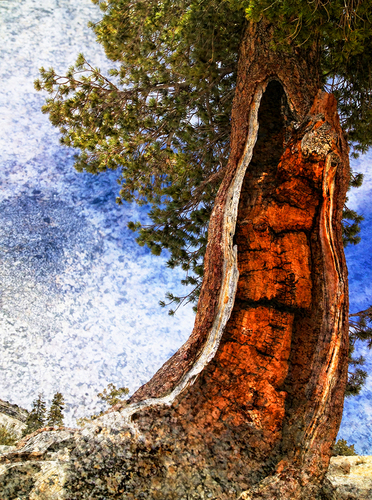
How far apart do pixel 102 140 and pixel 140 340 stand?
175 inches

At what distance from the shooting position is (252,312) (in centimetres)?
189

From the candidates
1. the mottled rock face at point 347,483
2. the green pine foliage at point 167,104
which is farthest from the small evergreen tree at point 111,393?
the mottled rock face at point 347,483

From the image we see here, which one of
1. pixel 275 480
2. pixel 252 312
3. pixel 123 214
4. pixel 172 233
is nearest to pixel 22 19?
pixel 123 214

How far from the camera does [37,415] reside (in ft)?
19.7

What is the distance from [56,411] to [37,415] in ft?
0.95

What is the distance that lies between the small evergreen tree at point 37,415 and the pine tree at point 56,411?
0.38 ft

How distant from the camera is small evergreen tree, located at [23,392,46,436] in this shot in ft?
18.8

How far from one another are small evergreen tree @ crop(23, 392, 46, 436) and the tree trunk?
4.88 m

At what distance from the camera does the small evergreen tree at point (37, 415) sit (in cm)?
575

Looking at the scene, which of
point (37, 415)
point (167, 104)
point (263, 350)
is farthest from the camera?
point (37, 415)

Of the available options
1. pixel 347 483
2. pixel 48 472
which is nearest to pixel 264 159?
pixel 347 483

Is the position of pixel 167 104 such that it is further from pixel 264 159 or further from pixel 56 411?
pixel 56 411

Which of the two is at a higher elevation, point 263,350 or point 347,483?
point 263,350

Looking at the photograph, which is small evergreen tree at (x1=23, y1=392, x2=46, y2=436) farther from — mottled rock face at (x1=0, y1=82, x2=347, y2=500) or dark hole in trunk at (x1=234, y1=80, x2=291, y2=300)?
dark hole in trunk at (x1=234, y1=80, x2=291, y2=300)
